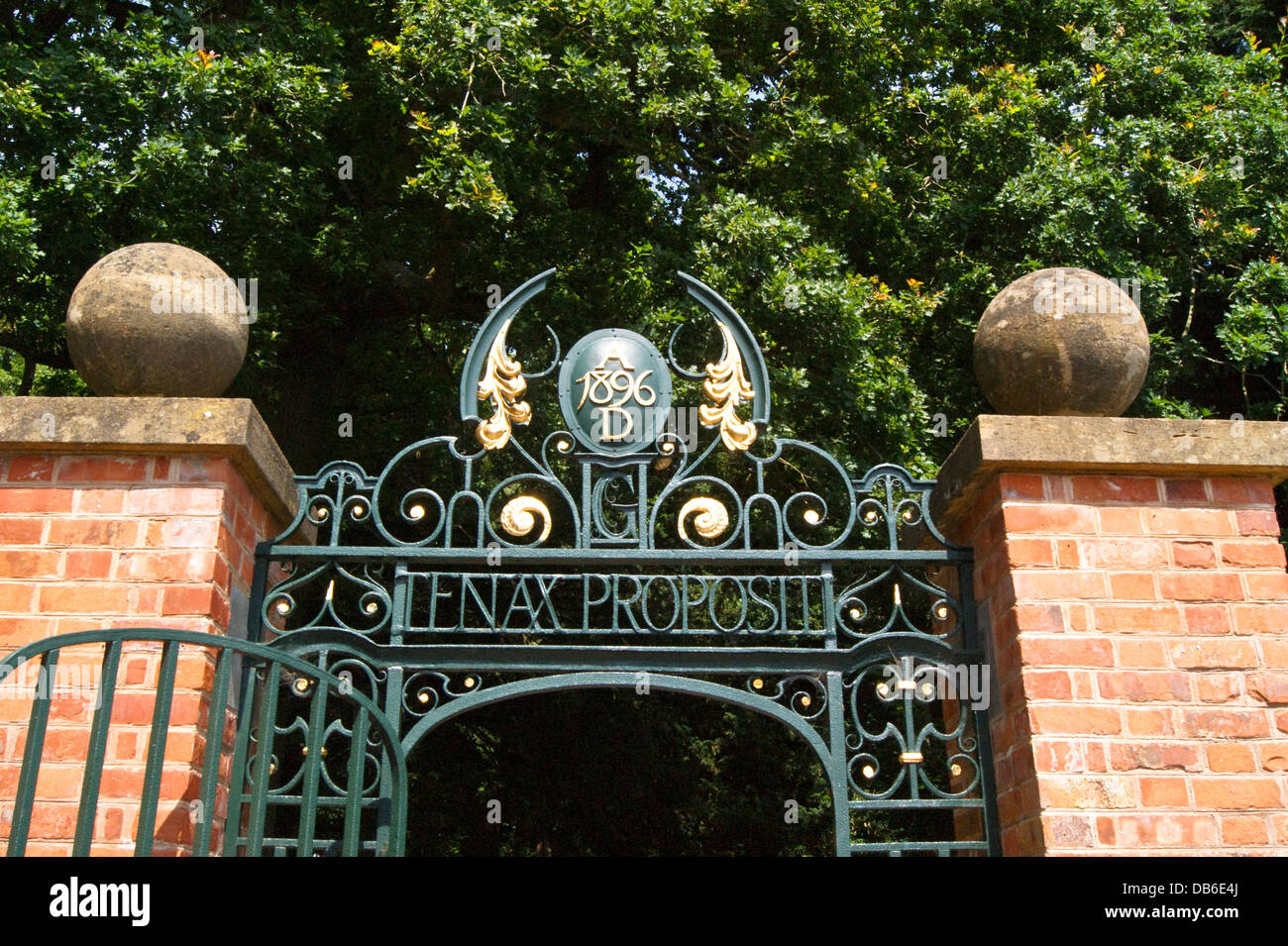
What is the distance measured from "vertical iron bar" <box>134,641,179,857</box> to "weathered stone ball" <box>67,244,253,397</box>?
1440 millimetres

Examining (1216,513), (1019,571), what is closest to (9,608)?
(1019,571)

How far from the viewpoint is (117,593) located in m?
3.59

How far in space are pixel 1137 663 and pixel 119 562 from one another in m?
3.04

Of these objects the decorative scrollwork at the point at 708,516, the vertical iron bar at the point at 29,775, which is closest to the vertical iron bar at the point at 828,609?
the decorative scrollwork at the point at 708,516

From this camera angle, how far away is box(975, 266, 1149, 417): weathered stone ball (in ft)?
13.0

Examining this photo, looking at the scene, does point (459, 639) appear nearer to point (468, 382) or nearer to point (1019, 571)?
point (468, 382)

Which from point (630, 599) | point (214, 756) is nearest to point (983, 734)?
point (630, 599)

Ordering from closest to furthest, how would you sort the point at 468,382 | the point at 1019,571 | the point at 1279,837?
the point at 1279,837 < the point at 1019,571 < the point at 468,382

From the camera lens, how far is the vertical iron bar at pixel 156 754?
2.52 meters

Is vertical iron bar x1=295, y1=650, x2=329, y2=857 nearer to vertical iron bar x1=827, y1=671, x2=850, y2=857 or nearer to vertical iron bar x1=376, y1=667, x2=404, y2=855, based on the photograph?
vertical iron bar x1=376, y1=667, x2=404, y2=855

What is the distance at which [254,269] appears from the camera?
7.78 m
